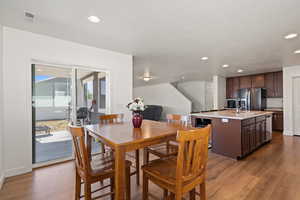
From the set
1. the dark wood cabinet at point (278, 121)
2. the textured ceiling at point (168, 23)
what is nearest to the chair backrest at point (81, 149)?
the textured ceiling at point (168, 23)

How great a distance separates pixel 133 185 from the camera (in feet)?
6.99

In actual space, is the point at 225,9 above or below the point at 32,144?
above

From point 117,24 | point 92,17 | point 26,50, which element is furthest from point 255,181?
point 26,50

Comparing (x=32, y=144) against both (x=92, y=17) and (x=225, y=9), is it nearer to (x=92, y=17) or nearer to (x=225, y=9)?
(x=92, y=17)

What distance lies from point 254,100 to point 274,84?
95 centimetres

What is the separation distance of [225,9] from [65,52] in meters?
2.81

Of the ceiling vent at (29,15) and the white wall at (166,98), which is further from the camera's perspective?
the white wall at (166,98)

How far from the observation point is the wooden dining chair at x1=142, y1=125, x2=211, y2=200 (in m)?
1.21

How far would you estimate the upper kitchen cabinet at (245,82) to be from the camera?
6.32 m

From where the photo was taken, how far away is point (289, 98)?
4.95m

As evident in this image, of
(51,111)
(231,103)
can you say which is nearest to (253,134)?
(231,103)

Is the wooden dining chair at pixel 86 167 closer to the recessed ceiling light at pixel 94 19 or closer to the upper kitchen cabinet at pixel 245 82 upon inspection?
the recessed ceiling light at pixel 94 19

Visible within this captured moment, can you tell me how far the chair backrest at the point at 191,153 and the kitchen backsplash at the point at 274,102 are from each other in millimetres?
6551

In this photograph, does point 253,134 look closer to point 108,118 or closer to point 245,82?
point 108,118
